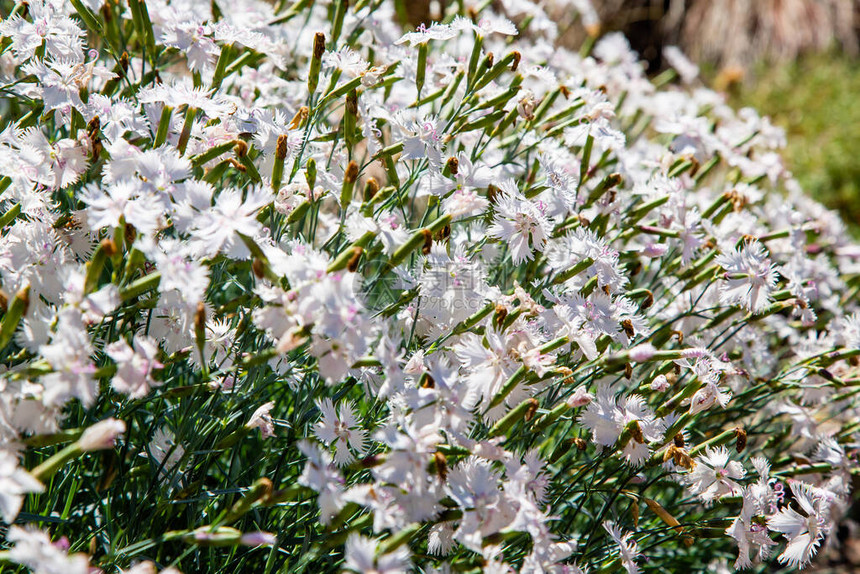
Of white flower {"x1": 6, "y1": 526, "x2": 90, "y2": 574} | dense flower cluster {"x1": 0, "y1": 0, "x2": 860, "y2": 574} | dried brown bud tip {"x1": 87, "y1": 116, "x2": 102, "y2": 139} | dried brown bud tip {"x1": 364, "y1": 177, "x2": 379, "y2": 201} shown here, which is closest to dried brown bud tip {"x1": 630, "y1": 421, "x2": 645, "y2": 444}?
dense flower cluster {"x1": 0, "y1": 0, "x2": 860, "y2": 574}

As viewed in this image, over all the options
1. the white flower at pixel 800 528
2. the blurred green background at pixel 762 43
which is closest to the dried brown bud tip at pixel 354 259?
the white flower at pixel 800 528

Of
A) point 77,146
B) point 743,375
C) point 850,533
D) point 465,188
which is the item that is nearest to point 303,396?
point 465,188

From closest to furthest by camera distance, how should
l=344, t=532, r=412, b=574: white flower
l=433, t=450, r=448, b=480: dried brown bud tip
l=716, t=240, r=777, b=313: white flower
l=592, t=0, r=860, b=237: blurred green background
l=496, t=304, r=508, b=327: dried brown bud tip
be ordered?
l=344, t=532, r=412, b=574: white flower, l=433, t=450, r=448, b=480: dried brown bud tip, l=496, t=304, r=508, b=327: dried brown bud tip, l=716, t=240, r=777, b=313: white flower, l=592, t=0, r=860, b=237: blurred green background

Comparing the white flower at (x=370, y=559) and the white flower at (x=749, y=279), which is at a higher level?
the white flower at (x=749, y=279)

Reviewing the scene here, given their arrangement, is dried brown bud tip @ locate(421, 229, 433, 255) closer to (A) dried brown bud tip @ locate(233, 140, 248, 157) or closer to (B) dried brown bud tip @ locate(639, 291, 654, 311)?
(A) dried brown bud tip @ locate(233, 140, 248, 157)

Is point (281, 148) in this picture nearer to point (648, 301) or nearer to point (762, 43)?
point (648, 301)

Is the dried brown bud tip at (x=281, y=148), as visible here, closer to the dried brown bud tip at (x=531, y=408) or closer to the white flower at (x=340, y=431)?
the white flower at (x=340, y=431)

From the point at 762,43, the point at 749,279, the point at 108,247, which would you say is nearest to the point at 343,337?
the point at 108,247

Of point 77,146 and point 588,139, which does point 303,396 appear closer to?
point 77,146
